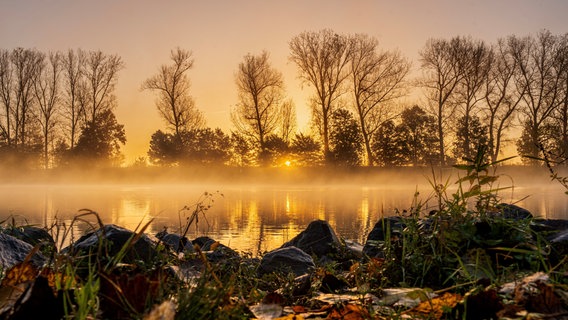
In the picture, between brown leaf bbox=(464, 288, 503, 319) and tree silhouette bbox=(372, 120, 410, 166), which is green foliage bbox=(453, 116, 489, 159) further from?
brown leaf bbox=(464, 288, 503, 319)

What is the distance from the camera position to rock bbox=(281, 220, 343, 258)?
251 inches

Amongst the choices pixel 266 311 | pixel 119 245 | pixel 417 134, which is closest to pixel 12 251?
pixel 119 245

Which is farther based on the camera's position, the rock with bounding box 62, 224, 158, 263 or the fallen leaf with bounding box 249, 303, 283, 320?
the rock with bounding box 62, 224, 158, 263

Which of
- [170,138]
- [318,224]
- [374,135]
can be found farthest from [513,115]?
[318,224]

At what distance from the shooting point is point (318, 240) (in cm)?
655

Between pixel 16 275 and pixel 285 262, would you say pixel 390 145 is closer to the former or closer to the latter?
pixel 285 262

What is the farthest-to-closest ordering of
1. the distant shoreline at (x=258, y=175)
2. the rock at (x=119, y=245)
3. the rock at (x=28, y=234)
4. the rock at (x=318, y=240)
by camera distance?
the distant shoreline at (x=258, y=175)
the rock at (x=318, y=240)
the rock at (x=28, y=234)
the rock at (x=119, y=245)

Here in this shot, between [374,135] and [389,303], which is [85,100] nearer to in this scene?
[374,135]

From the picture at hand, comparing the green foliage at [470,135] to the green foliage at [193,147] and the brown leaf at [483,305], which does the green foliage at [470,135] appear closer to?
the green foliage at [193,147]

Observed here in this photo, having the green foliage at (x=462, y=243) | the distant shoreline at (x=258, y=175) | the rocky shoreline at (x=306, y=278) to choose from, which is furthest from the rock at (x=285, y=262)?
the distant shoreline at (x=258, y=175)

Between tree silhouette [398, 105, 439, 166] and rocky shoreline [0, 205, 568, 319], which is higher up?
tree silhouette [398, 105, 439, 166]

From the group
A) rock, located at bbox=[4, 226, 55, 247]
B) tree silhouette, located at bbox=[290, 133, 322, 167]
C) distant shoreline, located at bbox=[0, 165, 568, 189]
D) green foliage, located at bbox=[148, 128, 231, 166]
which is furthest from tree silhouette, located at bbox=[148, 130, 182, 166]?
rock, located at bbox=[4, 226, 55, 247]

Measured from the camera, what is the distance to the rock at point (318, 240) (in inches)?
251

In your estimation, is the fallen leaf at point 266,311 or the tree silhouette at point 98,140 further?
the tree silhouette at point 98,140
